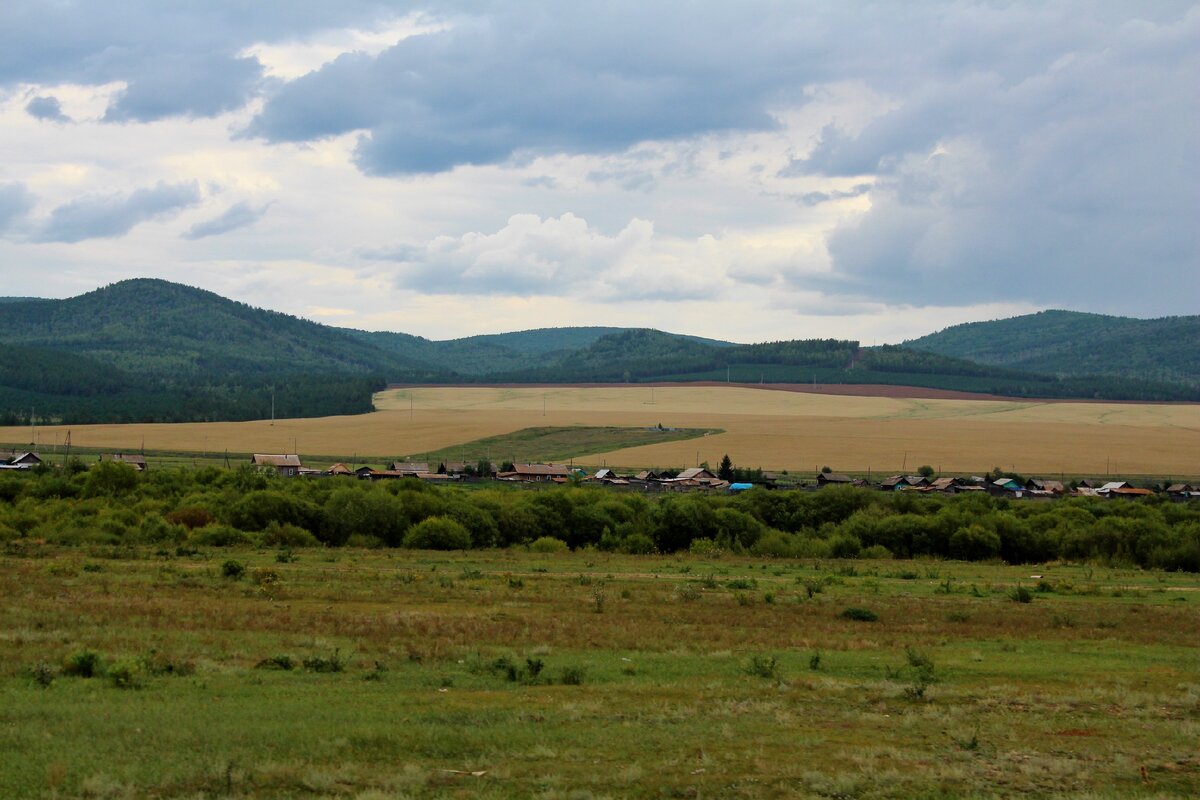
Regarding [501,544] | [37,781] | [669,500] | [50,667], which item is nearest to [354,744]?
[37,781]

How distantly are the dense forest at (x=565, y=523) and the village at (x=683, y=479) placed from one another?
26267 millimetres

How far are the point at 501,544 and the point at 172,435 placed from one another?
100m

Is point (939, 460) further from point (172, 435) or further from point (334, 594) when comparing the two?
point (334, 594)

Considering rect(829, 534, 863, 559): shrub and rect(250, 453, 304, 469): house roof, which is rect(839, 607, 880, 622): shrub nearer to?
rect(829, 534, 863, 559): shrub

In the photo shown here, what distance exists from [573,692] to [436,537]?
156 feet

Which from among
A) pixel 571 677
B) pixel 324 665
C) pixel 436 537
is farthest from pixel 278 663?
pixel 436 537

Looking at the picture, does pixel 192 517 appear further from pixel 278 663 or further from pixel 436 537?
pixel 278 663

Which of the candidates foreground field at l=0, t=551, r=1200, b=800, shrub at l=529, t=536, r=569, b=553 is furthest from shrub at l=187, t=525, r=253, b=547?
foreground field at l=0, t=551, r=1200, b=800

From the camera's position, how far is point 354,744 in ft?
57.5

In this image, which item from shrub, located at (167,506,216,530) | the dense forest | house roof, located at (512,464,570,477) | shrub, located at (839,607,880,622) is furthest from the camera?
house roof, located at (512,464,570,477)

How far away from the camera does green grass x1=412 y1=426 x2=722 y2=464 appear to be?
144625 millimetres

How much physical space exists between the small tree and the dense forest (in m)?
37.2

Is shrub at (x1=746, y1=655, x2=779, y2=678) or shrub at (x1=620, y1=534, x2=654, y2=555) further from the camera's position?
shrub at (x1=620, y1=534, x2=654, y2=555)

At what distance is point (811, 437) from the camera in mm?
155375
